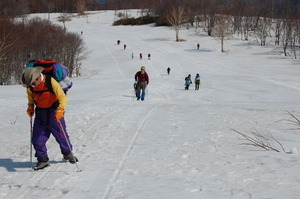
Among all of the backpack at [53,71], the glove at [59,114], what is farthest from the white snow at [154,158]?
the backpack at [53,71]

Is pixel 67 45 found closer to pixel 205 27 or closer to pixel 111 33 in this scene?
pixel 111 33

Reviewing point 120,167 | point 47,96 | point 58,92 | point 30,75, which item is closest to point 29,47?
point 47,96

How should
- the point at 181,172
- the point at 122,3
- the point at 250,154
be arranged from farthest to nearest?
1. the point at 122,3
2. the point at 250,154
3. the point at 181,172

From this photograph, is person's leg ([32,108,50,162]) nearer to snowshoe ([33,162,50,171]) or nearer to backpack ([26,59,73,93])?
snowshoe ([33,162,50,171])

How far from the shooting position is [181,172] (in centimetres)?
444

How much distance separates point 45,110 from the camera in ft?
15.3

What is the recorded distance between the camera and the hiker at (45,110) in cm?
445

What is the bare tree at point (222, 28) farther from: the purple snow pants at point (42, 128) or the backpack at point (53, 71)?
the purple snow pants at point (42, 128)

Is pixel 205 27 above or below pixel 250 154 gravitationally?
above

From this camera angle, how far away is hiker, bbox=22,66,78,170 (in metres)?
4.45

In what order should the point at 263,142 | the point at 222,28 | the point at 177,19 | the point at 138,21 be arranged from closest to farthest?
the point at 263,142, the point at 222,28, the point at 177,19, the point at 138,21

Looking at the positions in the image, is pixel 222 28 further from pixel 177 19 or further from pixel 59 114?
pixel 59 114

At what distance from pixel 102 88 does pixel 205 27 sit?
69590 millimetres

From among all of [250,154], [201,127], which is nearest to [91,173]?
[250,154]
